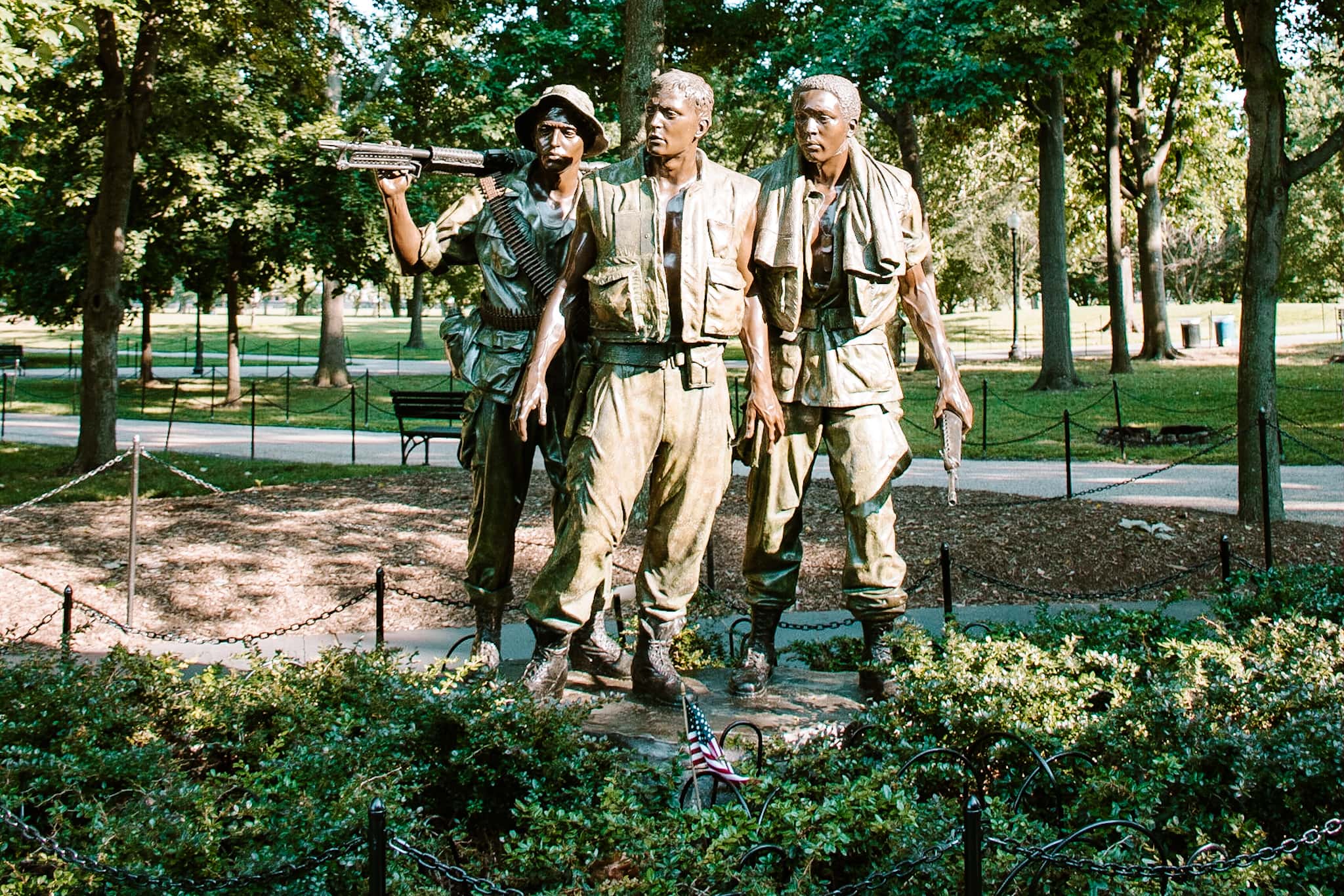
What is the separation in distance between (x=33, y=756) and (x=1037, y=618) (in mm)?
4523

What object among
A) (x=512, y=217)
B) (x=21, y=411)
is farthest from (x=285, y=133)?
(x=512, y=217)

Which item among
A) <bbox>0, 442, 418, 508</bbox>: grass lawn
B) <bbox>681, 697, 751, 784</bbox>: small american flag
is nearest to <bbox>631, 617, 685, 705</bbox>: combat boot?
<bbox>681, 697, 751, 784</bbox>: small american flag

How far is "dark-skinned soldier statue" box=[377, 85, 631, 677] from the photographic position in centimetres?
530

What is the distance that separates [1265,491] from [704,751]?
6.04 m

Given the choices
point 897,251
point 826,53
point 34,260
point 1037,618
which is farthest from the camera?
point 34,260

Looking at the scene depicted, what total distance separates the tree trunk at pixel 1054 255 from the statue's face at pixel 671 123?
1905 cm

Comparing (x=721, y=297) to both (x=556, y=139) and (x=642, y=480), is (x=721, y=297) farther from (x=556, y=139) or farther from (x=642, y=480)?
(x=556, y=139)

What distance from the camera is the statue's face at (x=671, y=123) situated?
4742 millimetres

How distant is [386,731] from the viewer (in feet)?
14.7

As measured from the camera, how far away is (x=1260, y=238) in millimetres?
10008

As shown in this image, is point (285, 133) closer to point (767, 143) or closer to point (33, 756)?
point (767, 143)

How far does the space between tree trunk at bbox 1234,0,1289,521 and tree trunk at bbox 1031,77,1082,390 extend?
12.7m

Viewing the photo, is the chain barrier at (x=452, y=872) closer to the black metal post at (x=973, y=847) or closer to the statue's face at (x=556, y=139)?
the black metal post at (x=973, y=847)

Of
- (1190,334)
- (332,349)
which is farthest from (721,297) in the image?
(1190,334)
